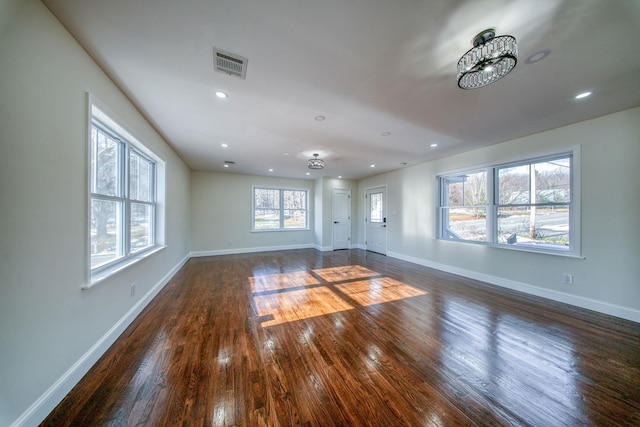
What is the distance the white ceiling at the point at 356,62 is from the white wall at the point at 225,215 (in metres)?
3.20

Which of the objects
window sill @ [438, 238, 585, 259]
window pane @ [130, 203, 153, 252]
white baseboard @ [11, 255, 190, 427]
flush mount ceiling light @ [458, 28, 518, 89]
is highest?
flush mount ceiling light @ [458, 28, 518, 89]

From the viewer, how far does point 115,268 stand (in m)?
2.23

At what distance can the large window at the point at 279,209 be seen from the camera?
6949 mm

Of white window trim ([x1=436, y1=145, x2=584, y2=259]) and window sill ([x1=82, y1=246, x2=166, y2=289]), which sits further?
white window trim ([x1=436, y1=145, x2=584, y2=259])

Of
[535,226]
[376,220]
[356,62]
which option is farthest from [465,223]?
[356,62]

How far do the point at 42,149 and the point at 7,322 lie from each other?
0.99 meters

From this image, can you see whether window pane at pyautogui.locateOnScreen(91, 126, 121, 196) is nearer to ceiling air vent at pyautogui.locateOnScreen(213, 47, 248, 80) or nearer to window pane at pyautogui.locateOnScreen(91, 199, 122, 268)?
window pane at pyautogui.locateOnScreen(91, 199, 122, 268)

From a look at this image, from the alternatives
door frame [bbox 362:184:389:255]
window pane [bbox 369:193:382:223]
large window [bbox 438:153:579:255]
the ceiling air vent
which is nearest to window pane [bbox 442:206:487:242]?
large window [bbox 438:153:579:255]

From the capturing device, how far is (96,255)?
6.66ft

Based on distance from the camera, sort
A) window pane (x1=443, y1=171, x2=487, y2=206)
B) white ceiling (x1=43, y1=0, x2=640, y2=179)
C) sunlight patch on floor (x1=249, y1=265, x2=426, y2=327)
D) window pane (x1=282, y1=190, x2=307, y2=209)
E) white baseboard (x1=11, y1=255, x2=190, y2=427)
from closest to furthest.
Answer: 1. white baseboard (x1=11, y1=255, x2=190, y2=427)
2. white ceiling (x1=43, y1=0, x2=640, y2=179)
3. sunlight patch on floor (x1=249, y1=265, x2=426, y2=327)
4. window pane (x1=443, y1=171, x2=487, y2=206)
5. window pane (x1=282, y1=190, x2=307, y2=209)

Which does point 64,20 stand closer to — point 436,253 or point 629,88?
point 629,88

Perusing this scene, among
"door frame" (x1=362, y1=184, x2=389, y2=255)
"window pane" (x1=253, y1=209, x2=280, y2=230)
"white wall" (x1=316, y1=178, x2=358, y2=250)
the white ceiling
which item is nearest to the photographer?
the white ceiling

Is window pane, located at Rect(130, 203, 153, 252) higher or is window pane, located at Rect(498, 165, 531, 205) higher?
window pane, located at Rect(498, 165, 531, 205)

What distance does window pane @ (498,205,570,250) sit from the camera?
3.13 m
